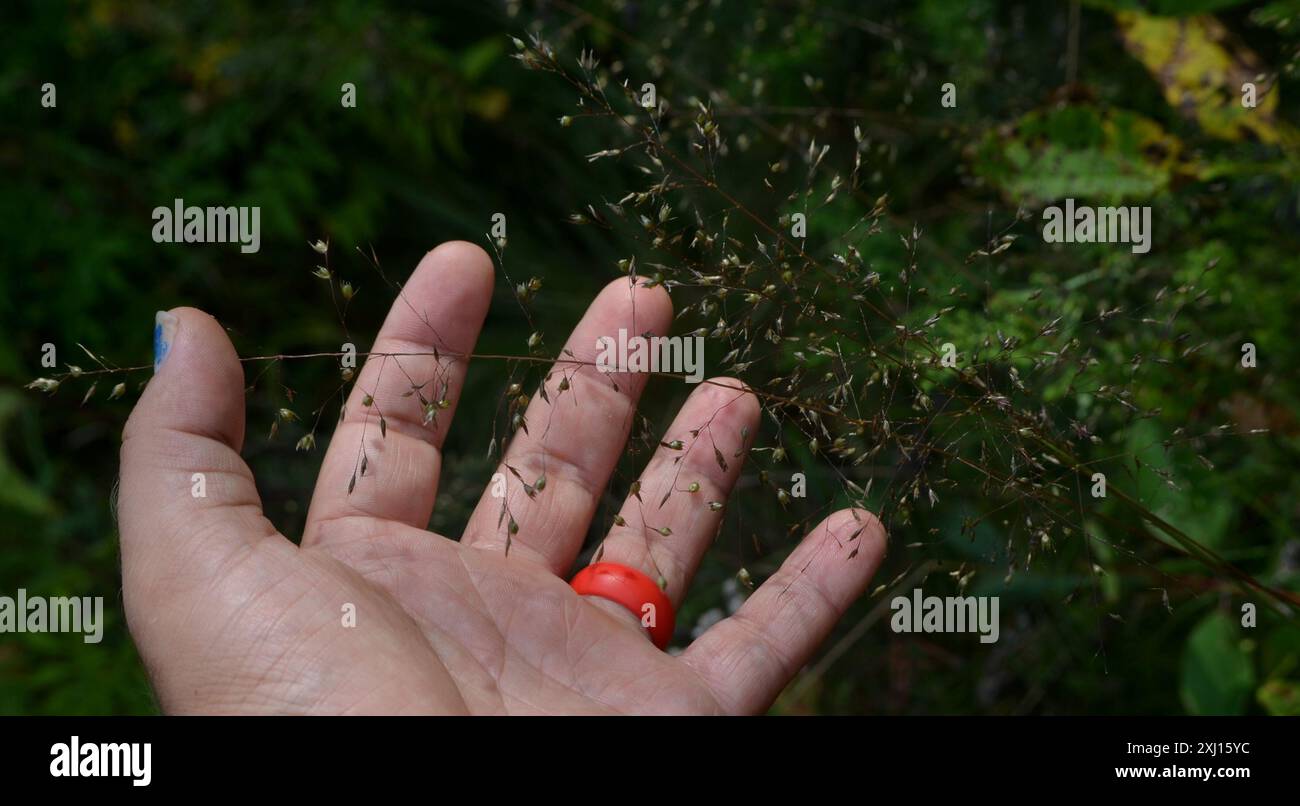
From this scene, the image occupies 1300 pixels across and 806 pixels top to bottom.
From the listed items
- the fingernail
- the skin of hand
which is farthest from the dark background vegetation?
the fingernail

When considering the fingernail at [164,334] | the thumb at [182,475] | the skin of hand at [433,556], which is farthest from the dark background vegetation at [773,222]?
the fingernail at [164,334]

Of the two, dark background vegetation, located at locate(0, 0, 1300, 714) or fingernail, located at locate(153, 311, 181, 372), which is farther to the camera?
dark background vegetation, located at locate(0, 0, 1300, 714)

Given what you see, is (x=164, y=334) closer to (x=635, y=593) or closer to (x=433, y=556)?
(x=433, y=556)

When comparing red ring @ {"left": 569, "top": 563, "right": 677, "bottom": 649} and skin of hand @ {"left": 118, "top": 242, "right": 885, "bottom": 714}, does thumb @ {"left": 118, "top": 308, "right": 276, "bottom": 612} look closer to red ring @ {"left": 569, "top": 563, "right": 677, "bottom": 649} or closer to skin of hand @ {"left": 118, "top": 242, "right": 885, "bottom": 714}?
skin of hand @ {"left": 118, "top": 242, "right": 885, "bottom": 714}

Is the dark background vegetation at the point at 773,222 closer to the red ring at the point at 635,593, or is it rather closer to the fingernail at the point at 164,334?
the red ring at the point at 635,593

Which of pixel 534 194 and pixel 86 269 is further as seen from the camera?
pixel 534 194
